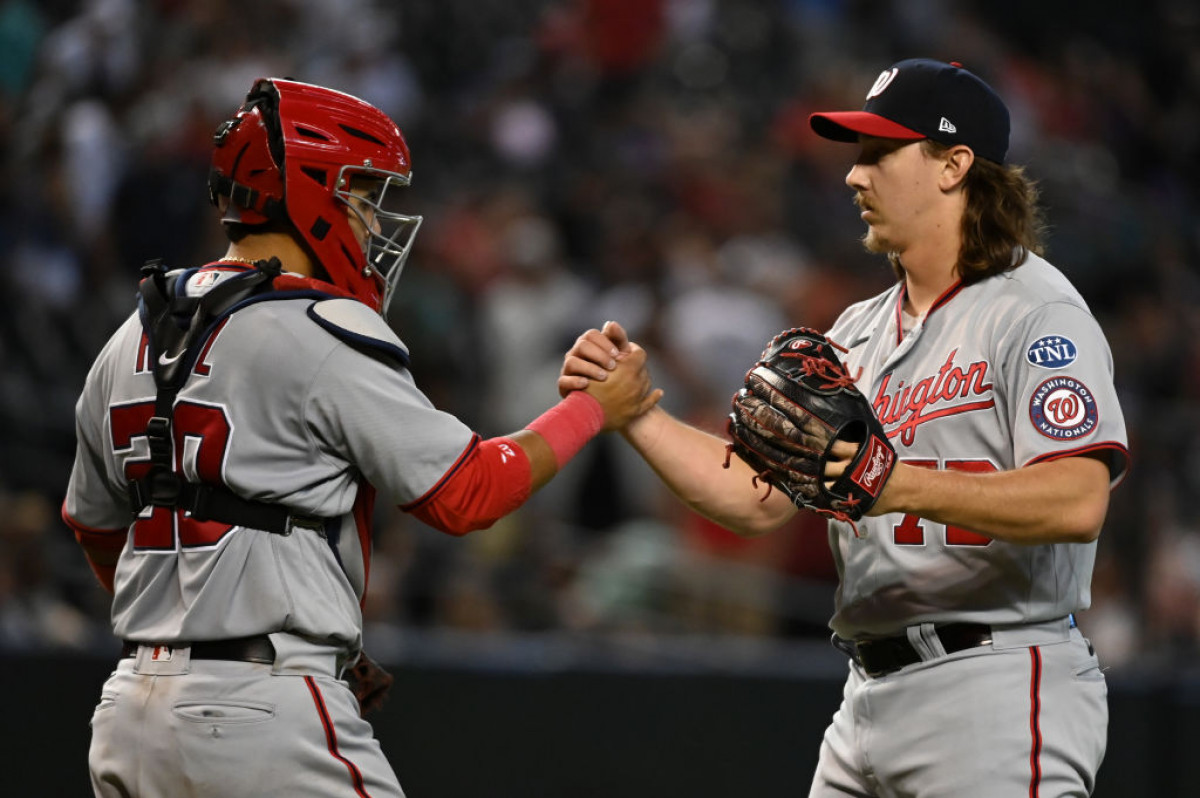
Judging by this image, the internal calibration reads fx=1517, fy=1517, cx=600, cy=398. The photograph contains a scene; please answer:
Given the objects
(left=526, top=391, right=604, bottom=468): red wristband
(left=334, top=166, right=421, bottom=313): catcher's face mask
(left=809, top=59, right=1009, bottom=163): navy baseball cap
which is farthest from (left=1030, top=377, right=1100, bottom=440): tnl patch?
(left=334, top=166, right=421, bottom=313): catcher's face mask

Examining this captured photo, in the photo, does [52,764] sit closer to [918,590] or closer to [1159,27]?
[918,590]

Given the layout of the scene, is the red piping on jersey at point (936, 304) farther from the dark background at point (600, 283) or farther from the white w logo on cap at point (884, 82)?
the dark background at point (600, 283)

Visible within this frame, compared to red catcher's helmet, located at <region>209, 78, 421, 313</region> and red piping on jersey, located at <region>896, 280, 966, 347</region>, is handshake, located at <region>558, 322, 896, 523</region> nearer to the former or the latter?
red piping on jersey, located at <region>896, 280, 966, 347</region>

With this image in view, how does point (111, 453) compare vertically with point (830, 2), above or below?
below

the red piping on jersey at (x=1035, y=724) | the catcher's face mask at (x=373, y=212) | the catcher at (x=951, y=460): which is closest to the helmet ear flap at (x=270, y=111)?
the catcher's face mask at (x=373, y=212)

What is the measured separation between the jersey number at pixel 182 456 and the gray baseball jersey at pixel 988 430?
1496 millimetres

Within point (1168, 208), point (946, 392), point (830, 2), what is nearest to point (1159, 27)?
point (1168, 208)

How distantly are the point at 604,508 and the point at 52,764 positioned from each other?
276 centimetres

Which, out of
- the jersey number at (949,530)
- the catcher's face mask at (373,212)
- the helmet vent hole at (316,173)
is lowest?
the jersey number at (949,530)

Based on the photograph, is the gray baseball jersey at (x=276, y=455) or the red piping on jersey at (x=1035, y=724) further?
the red piping on jersey at (x=1035, y=724)

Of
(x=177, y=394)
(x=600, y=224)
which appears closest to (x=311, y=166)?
(x=177, y=394)

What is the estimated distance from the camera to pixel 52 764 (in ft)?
18.9

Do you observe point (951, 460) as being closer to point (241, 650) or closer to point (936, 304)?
point (936, 304)

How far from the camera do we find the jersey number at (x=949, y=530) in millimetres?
3385
